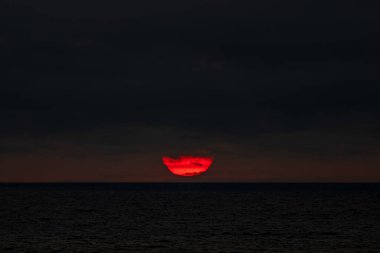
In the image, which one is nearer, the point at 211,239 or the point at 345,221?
the point at 211,239

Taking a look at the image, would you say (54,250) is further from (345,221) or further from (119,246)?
(345,221)

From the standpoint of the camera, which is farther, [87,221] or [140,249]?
[87,221]

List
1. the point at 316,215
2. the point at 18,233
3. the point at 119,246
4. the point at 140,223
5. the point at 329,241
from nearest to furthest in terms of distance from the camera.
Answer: the point at 119,246, the point at 329,241, the point at 18,233, the point at 140,223, the point at 316,215

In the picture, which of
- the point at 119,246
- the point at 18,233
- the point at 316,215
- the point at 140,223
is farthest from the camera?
the point at 316,215

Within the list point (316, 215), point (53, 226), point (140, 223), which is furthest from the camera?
point (316, 215)

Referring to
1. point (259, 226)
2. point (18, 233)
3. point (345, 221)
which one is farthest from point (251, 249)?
point (345, 221)

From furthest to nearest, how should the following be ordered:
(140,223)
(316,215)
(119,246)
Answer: (316,215), (140,223), (119,246)

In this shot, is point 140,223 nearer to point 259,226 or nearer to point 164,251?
point 259,226

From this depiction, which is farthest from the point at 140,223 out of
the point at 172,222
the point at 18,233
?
the point at 18,233
